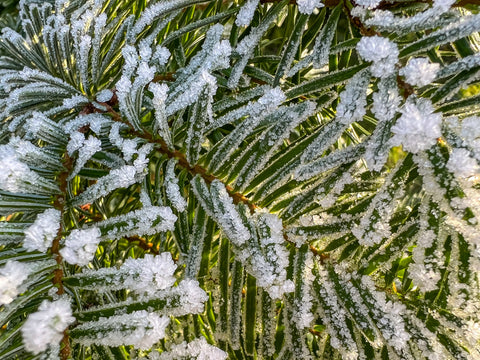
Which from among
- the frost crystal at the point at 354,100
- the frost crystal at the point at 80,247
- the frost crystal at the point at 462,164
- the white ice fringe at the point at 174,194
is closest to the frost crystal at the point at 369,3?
the frost crystal at the point at 354,100

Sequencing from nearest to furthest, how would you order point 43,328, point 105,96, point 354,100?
1. point 43,328
2. point 354,100
3. point 105,96

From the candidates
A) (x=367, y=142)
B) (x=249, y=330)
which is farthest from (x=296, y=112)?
(x=249, y=330)

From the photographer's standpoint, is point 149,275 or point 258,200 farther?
point 258,200

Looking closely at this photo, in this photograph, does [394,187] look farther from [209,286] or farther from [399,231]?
[209,286]

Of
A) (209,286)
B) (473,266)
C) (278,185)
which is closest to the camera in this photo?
(473,266)

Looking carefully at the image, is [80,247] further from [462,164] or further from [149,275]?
[462,164]

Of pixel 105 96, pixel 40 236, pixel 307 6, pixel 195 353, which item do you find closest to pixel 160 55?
pixel 105 96
